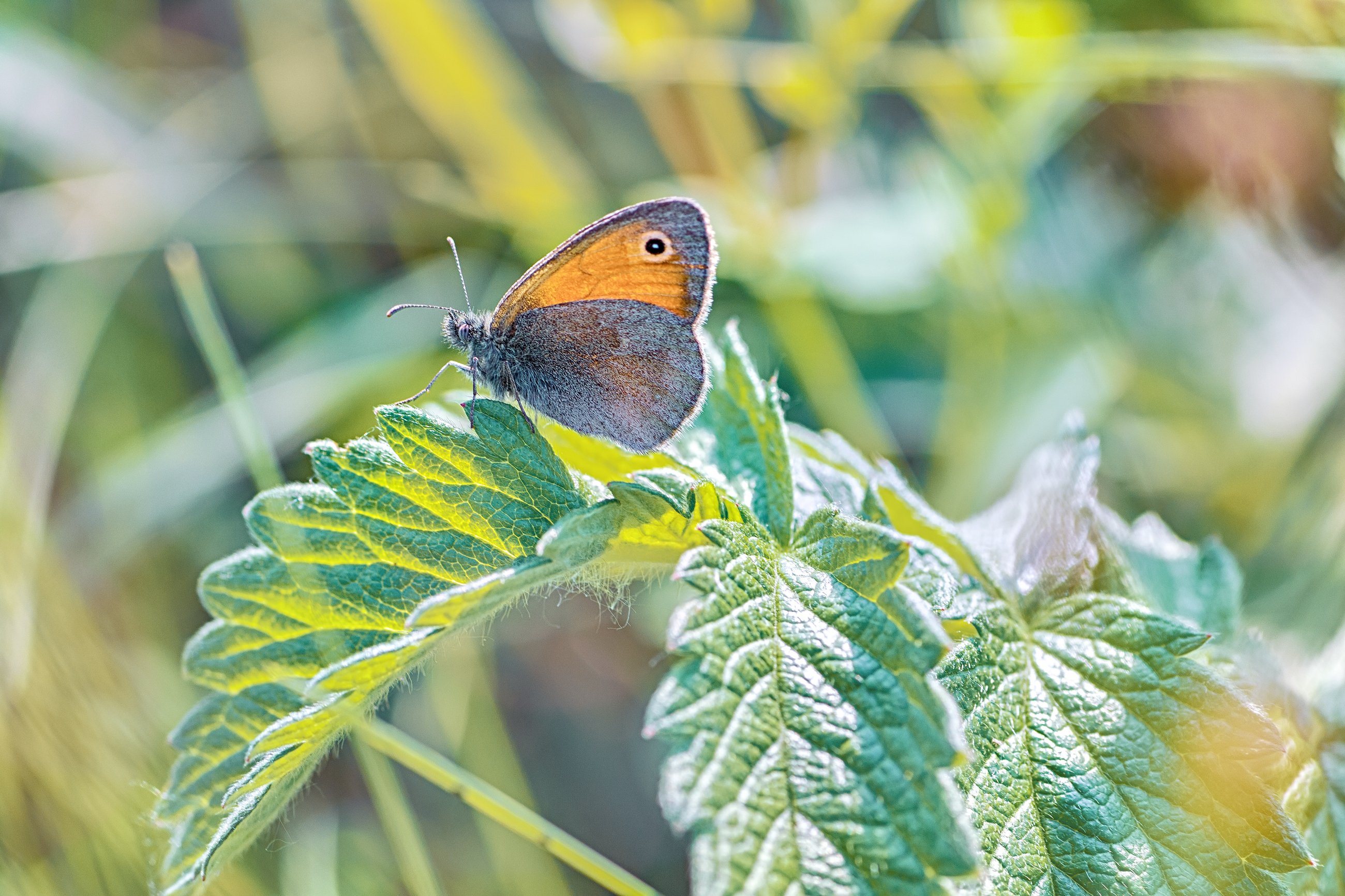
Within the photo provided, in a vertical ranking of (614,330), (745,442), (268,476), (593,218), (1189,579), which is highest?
(593,218)

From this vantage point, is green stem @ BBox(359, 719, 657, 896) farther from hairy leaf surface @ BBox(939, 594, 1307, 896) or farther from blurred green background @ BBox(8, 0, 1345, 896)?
blurred green background @ BBox(8, 0, 1345, 896)

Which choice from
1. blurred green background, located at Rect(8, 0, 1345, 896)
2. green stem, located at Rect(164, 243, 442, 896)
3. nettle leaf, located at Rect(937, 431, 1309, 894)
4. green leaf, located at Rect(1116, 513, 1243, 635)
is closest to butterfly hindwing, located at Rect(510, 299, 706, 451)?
nettle leaf, located at Rect(937, 431, 1309, 894)

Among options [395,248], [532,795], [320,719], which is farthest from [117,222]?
[320,719]

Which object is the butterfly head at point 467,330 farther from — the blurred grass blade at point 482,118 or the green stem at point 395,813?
the blurred grass blade at point 482,118

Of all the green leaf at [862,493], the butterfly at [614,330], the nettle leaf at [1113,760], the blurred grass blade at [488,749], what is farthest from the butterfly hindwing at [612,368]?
the blurred grass blade at [488,749]

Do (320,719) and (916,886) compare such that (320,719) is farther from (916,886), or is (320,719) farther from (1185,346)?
(1185,346)

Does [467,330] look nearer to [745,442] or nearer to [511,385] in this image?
[511,385]

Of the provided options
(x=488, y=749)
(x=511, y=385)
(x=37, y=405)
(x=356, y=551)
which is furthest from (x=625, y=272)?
(x=37, y=405)

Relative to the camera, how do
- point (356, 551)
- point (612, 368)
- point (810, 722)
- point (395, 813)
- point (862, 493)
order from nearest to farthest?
point (810, 722) → point (356, 551) → point (862, 493) → point (612, 368) → point (395, 813)
